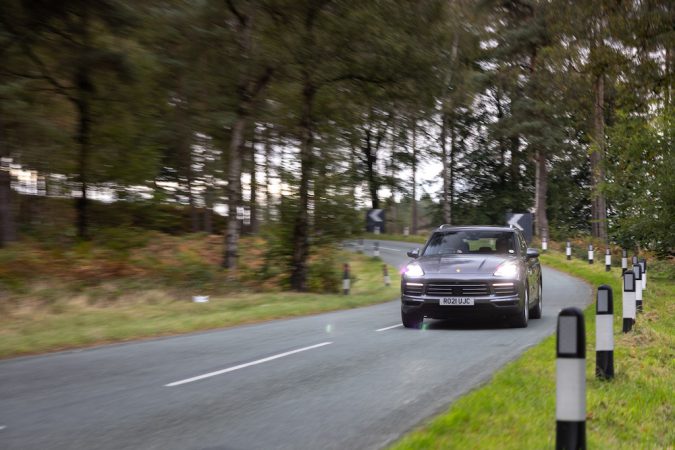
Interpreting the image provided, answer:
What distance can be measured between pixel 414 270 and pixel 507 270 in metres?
1.53

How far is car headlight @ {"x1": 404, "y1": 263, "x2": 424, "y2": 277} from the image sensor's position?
40.2 ft

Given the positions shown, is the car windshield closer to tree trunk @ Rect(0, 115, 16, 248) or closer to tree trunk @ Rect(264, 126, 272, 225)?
tree trunk @ Rect(264, 126, 272, 225)

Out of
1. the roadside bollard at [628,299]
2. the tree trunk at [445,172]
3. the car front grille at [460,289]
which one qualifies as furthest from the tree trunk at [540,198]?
the roadside bollard at [628,299]

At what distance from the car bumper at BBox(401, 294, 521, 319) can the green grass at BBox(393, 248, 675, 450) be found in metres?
2.45

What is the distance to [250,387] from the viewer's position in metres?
7.21

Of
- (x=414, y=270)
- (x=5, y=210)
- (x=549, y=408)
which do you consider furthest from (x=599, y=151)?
(x=549, y=408)

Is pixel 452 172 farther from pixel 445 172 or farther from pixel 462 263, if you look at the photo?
pixel 462 263

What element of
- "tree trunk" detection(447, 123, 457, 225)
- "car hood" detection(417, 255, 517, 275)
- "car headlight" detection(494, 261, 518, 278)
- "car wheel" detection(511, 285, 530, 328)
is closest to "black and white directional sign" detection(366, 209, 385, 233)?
"car hood" detection(417, 255, 517, 275)

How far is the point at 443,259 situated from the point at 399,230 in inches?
2113

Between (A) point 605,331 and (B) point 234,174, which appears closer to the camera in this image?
(A) point 605,331

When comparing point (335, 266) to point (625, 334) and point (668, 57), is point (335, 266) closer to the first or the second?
point (668, 57)

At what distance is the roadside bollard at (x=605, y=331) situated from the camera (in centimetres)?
676

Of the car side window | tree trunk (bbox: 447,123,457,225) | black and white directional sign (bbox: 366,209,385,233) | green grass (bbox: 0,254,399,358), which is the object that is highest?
tree trunk (bbox: 447,123,457,225)

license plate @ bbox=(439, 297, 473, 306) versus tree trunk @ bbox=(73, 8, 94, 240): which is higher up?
tree trunk @ bbox=(73, 8, 94, 240)
